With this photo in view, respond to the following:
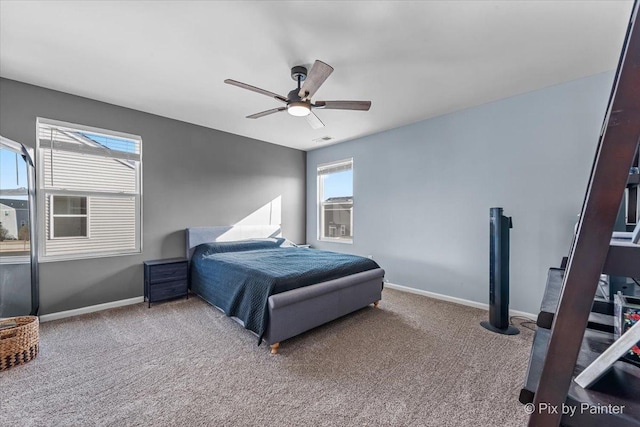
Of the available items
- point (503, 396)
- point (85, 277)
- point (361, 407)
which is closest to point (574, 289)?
point (361, 407)

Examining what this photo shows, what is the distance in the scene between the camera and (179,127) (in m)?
4.12

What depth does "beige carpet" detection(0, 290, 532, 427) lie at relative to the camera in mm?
1697

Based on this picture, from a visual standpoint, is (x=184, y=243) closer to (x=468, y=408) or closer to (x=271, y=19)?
(x=271, y=19)

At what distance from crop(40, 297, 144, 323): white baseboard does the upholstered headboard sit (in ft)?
2.88

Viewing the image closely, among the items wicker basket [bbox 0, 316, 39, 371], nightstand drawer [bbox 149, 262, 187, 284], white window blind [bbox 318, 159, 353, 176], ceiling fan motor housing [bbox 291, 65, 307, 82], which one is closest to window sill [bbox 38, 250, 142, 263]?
nightstand drawer [bbox 149, 262, 187, 284]

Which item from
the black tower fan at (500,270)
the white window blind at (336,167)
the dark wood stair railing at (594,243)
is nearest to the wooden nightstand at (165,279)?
the white window blind at (336,167)

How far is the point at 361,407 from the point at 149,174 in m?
3.86

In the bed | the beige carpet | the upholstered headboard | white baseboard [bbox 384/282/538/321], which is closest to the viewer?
the beige carpet

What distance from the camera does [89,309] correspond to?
10.9 ft

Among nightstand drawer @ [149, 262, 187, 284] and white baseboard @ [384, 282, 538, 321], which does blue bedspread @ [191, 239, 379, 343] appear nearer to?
nightstand drawer @ [149, 262, 187, 284]

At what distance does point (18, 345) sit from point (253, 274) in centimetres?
191

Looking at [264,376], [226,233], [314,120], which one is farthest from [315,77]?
[226,233]

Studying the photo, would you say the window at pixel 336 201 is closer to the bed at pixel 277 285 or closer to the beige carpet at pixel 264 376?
the bed at pixel 277 285

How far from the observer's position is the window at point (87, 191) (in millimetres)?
3145
